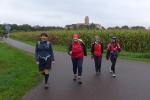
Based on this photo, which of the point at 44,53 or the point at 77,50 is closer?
the point at 44,53

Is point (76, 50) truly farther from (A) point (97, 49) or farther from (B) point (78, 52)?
(A) point (97, 49)

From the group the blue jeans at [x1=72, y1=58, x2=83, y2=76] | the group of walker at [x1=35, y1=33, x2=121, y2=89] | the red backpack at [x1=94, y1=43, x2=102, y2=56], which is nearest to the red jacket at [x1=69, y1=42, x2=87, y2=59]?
the group of walker at [x1=35, y1=33, x2=121, y2=89]

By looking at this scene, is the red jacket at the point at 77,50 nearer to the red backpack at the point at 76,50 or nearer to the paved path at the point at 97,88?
the red backpack at the point at 76,50

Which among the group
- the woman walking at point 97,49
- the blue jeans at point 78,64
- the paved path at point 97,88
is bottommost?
the paved path at point 97,88

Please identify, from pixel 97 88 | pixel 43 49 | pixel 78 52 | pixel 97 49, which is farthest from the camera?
pixel 97 49

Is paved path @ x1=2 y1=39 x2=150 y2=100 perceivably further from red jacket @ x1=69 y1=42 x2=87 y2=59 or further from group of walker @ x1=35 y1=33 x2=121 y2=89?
red jacket @ x1=69 y1=42 x2=87 y2=59

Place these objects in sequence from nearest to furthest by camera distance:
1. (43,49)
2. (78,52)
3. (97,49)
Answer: (43,49) < (78,52) < (97,49)

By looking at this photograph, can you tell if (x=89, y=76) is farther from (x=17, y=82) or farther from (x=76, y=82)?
→ (x=17, y=82)

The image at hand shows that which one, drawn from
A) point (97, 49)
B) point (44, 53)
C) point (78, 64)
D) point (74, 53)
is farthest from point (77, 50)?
point (97, 49)

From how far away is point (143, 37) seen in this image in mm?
31656

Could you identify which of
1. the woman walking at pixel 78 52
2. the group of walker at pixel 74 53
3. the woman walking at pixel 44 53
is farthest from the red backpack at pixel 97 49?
the woman walking at pixel 44 53

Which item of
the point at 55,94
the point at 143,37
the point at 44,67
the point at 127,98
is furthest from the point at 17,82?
the point at 143,37

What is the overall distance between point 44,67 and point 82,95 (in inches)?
78.2

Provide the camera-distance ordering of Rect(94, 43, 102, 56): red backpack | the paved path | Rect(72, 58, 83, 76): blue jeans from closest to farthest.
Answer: the paved path < Rect(72, 58, 83, 76): blue jeans < Rect(94, 43, 102, 56): red backpack
